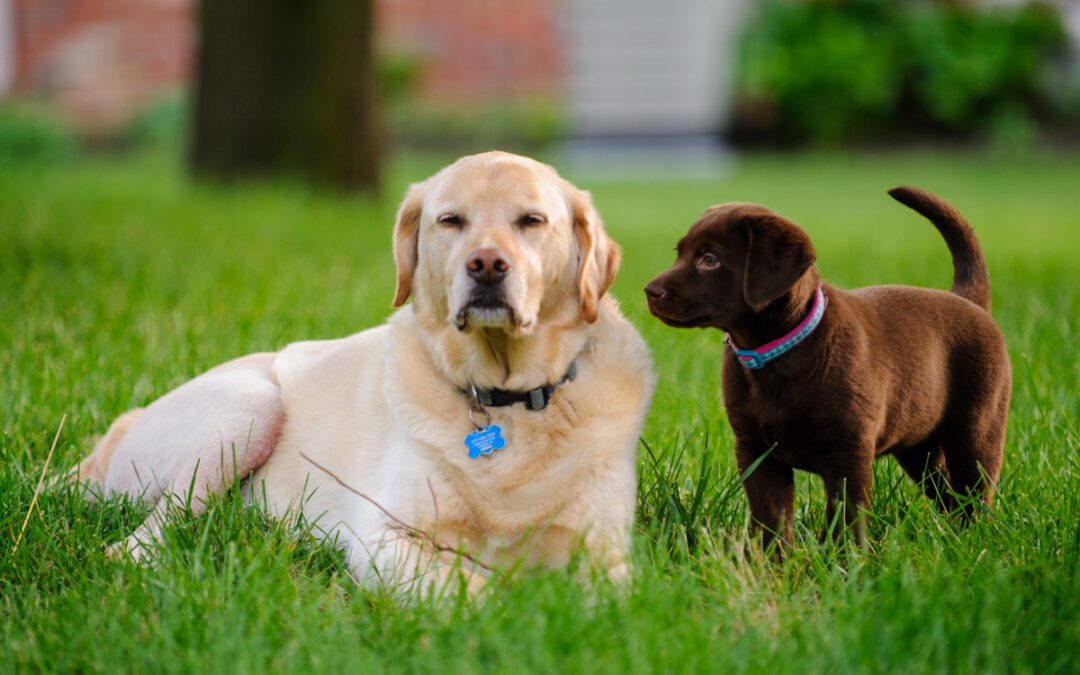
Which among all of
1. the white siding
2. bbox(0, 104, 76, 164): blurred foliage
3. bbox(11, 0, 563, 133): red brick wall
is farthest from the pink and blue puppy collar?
the white siding

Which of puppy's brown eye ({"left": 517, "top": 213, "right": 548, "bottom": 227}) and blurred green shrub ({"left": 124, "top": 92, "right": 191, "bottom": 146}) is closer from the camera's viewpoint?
puppy's brown eye ({"left": 517, "top": 213, "right": 548, "bottom": 227})

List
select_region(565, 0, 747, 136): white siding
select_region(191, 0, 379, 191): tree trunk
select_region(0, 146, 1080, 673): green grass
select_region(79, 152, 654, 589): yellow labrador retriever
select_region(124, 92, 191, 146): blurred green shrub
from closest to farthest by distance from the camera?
select_region(0, 146, 1080, 673): green grass, select_region(79, 152, 654, 589): yellow labrador retriever, select_region(191, 0, 379, 191): tree trunk, select_region(124, 92, 191, 146): blurred green shrub, select_region(565, 0, 747, 136): white siding

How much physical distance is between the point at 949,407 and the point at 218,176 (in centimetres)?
801

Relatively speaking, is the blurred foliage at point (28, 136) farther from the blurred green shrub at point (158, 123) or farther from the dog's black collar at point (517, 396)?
the dog's black collar at point (517, 396)

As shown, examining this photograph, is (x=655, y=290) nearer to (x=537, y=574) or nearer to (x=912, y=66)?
(x=537, y=574)

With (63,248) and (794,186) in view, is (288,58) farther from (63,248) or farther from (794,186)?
(794,186)

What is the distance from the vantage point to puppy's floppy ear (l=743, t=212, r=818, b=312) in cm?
273

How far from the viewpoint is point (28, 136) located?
15742 mm

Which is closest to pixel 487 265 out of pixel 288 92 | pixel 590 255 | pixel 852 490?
pixel 590 255

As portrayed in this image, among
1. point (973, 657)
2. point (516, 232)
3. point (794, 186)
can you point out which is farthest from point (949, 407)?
point (794, 186)

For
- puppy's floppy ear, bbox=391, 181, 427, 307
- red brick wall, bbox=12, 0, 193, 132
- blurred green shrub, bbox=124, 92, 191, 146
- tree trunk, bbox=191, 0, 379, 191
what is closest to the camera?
puppy's floppy ear, bbox=391, 181, 427, 307

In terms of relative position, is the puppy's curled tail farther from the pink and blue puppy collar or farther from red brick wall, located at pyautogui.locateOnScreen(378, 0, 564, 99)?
red brick wall, located at pyautogui.locateOnScreen(378, 0, 564, 99)

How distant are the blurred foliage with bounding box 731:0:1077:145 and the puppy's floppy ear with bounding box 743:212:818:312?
16.9 meters

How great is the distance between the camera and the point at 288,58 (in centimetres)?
947
